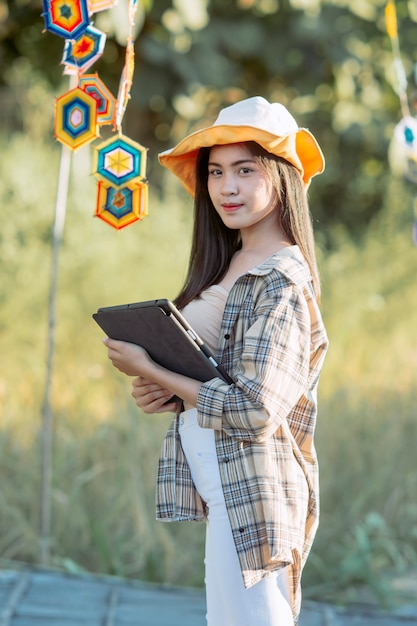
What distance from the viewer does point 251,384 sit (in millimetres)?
1543

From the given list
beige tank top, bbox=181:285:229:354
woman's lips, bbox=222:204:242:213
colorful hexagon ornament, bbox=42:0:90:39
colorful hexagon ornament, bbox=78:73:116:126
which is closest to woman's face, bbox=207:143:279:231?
woman's lips, bbox=222:204:242:213

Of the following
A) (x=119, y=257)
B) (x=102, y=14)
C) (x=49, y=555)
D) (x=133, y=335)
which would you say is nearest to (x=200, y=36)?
(x=102, y=14)

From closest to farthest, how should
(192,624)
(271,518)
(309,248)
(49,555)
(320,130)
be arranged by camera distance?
1. (271,518)
2. (309,248)
3. (192,624)
4. (49,555)
5. (320,130)

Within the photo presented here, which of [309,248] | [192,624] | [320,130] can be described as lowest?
[192,624]

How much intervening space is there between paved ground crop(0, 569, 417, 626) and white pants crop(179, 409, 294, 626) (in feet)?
3.87

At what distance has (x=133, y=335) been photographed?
65.9 inches

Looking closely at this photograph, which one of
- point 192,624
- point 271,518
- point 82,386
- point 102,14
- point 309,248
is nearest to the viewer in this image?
point 271,518

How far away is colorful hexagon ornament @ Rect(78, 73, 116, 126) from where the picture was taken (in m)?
1.81

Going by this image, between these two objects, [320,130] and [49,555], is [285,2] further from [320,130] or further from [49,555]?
[49,555]

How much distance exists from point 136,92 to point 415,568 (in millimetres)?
3266

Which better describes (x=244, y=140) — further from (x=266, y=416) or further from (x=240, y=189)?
(x=266, y=416)

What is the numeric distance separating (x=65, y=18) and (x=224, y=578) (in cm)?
108

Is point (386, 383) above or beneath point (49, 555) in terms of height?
above

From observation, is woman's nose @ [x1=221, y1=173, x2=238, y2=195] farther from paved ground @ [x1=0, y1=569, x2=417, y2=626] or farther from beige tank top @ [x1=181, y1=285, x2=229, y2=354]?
paved ground @ [x1=0, y1=569, x2=417, y2=626]
